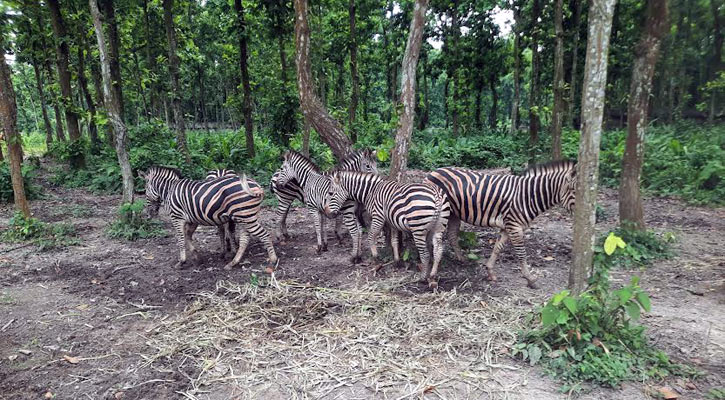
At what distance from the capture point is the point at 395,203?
625 centimetres

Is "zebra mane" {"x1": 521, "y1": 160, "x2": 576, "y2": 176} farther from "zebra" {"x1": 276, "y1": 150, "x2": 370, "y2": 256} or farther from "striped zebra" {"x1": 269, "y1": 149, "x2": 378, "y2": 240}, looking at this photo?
"striped zebra" {"x1": 269, "y1": 149, "x2": 378, "y2": 240}

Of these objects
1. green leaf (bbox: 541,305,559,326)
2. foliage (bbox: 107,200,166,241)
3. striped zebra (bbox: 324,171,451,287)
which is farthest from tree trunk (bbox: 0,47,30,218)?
green leaf (bbox: 541,305,559,326)

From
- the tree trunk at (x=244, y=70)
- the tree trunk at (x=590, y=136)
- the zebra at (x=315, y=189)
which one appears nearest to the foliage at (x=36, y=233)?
the zebra at (x=315, y=189)

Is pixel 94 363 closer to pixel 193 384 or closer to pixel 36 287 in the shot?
pixel 193 384

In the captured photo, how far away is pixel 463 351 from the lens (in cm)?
439

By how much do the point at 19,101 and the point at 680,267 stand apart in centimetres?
5521

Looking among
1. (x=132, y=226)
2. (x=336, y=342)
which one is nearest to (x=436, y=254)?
(x=336, y=342)

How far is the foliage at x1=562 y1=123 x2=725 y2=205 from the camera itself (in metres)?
10.2

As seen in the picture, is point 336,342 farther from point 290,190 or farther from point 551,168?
point 290,190

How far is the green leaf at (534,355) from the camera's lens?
405cm

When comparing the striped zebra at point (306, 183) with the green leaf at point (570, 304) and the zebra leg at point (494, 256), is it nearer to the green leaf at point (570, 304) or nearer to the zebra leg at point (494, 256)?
the zebra leg at point (494, 256)

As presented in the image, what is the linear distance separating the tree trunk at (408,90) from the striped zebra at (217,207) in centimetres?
249

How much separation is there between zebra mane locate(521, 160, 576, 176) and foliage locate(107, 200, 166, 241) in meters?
7.44

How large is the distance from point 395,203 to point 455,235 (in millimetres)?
1450
